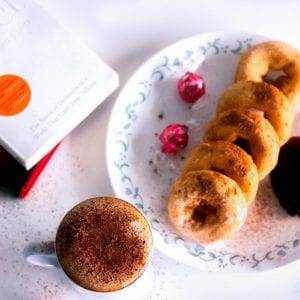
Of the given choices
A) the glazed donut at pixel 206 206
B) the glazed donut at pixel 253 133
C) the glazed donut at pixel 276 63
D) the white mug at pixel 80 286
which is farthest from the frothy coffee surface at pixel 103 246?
the glazed donut at pixel 276 63

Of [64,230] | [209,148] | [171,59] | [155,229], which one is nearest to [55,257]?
[64,230]

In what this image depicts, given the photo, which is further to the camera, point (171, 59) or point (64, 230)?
point (171, 59)

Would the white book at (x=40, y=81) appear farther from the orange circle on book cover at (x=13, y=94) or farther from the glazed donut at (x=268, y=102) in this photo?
the glazed donut at (x=268, y=102)

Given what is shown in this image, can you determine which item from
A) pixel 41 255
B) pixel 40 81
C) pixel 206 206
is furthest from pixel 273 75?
pixel 41 255

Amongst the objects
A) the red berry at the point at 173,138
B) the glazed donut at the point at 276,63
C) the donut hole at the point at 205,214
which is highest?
the red berry at the point at 173,138

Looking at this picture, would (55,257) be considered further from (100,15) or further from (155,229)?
(100,15)

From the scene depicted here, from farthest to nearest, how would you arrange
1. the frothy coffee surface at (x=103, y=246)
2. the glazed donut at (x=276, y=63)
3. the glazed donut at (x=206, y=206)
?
the glazed donut at (x=276, y=63) < the glazed donut at (x=206, y=206) < the frothy coffee surface at (x=103, y=246)

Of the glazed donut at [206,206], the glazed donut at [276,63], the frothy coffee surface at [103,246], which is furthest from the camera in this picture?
the glazed donut at [276,63]
